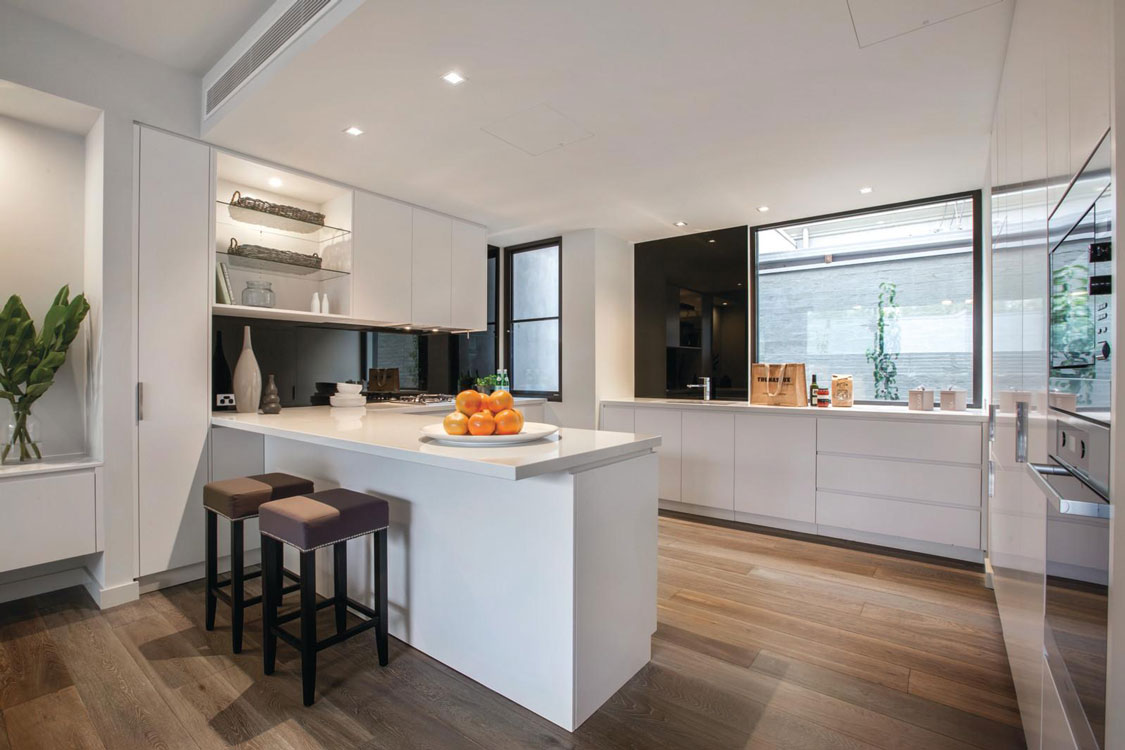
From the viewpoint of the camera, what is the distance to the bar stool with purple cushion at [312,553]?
1806 mm

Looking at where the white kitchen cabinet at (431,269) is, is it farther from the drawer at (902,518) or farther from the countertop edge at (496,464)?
the drawer at (902,518)

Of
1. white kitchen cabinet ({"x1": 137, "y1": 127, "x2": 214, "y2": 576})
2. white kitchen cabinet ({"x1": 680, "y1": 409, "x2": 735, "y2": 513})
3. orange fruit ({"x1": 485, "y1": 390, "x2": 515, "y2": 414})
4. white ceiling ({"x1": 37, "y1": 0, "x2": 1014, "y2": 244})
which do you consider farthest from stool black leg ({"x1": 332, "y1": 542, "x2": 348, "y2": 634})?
white kitchen cabinet ({"x1": 680, "y1": 409, "x2": 735, "y2": 513})

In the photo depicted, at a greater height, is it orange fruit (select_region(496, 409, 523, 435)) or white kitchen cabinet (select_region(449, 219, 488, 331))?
white kitchen cabinet (select_region(449, 219, 488, 331))

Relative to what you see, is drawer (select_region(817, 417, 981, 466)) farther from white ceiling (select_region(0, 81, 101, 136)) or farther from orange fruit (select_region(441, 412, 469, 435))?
white ceiling (select_region(0, 81, 101, 136))

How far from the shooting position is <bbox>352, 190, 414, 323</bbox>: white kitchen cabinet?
357 centimetres

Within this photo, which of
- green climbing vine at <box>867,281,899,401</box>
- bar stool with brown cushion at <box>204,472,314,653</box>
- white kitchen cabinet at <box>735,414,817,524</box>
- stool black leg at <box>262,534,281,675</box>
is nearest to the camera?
stool black leg at <box>262,534,281,675</box>

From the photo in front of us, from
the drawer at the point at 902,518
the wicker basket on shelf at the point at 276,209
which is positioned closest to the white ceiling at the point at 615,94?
the wicker basket on shelf at the point at 276,209

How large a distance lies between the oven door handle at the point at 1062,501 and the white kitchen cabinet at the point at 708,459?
2.86 metres

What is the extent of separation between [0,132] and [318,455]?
2160 mm

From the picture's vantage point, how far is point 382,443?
1.85 meters

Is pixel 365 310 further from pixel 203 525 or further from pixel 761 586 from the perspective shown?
pixel 761 586

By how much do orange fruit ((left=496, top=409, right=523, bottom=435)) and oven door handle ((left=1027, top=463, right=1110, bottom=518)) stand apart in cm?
139

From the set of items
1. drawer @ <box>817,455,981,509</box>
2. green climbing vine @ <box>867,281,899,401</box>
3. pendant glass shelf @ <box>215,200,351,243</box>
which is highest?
pendant glass shelf @ <box>215,200,351,243</box>

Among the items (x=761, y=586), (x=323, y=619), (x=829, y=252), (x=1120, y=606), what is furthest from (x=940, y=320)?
(x=323, y=619)
